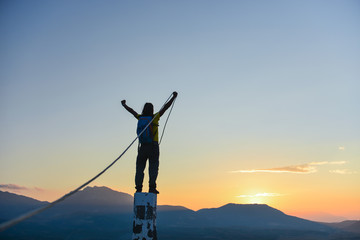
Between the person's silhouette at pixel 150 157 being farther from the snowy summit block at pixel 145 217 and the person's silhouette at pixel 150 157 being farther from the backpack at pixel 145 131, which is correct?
the snowy summit block at pixel 145 217

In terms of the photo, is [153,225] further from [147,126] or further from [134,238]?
[147,126]

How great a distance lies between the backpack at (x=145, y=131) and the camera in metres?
7.10

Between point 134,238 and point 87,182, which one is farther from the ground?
point 87,182

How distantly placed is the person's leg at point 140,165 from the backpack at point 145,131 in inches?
7.4

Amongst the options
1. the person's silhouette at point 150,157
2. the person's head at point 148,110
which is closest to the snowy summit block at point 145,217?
the person's silhouette at point 150,157

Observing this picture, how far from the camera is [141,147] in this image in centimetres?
719

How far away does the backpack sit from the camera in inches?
279

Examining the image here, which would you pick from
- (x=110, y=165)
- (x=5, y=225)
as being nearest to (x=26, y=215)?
(x=5, y=225)

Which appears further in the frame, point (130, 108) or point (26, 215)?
point (130, 108)

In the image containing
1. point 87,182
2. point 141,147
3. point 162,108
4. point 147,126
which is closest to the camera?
point 87,182

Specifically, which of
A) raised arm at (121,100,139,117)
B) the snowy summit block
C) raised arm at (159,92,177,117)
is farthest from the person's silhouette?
the snowy summit block

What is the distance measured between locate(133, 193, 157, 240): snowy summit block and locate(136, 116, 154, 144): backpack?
1424 millimetres

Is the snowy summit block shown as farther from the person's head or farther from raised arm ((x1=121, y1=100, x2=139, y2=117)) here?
raised arm ((x1=121, y1=100, x2=139, y2=117))

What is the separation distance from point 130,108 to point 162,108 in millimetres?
944
